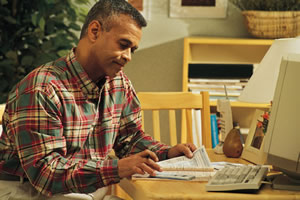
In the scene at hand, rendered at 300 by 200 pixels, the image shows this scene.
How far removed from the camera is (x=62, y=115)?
6.12ft

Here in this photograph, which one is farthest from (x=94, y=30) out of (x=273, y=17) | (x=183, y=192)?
(x=273, y=17)

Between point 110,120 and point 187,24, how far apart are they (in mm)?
1883

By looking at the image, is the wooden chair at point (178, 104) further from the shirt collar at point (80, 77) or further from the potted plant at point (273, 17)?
the potted plant at point (273, 17)

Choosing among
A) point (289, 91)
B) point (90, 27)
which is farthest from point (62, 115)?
point (289, 91)

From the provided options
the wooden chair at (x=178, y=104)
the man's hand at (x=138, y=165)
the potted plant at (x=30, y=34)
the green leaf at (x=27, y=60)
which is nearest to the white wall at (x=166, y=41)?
the potted plant at (x=30, y=34)

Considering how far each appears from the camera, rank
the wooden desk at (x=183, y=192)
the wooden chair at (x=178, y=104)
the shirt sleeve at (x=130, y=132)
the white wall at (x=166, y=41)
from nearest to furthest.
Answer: the wooden desk at (x=183, y=192) < the shirt sleeve at (x=130, y=132) < the wooden chair at (x=178, y=104) < the white wall at (x=166, y=41)

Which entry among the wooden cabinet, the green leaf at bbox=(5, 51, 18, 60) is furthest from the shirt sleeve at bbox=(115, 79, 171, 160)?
the wooden cabinet

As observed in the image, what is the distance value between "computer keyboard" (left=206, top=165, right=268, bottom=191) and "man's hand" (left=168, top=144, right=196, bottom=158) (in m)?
0.16

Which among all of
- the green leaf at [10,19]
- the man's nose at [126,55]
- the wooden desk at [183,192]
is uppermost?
the green leaf at [10,19]

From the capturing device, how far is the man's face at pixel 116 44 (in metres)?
1.91

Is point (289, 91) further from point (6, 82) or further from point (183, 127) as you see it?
point (6, 82)

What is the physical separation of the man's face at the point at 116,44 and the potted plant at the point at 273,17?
5.52 ft

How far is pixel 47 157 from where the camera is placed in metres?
1.76

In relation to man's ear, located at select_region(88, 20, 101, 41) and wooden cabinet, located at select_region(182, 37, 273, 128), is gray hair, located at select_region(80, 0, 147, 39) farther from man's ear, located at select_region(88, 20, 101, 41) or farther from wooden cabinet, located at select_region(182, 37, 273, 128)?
wooden cabinet, located at select_region(182, 37, 273, 128)
